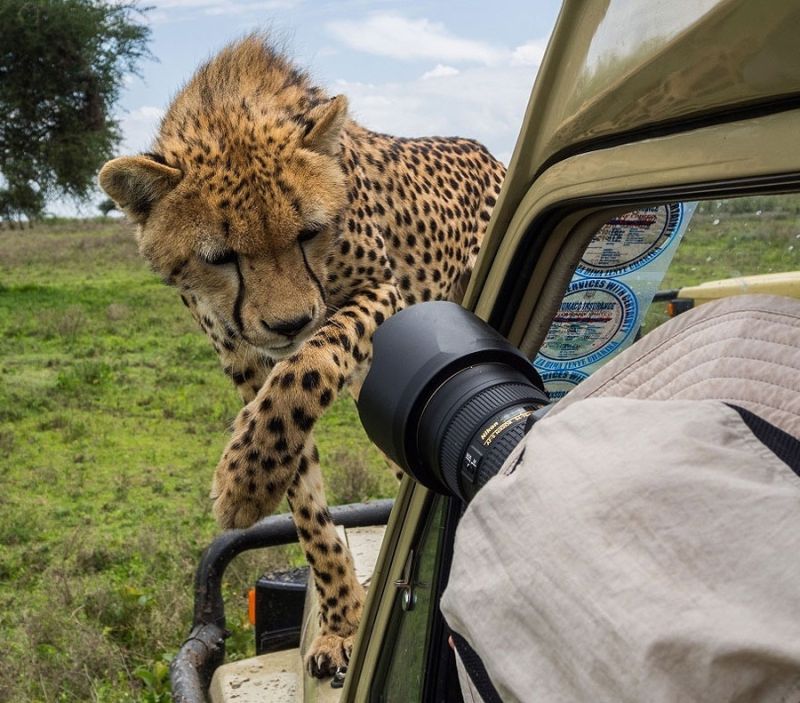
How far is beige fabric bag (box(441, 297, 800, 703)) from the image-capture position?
44cm

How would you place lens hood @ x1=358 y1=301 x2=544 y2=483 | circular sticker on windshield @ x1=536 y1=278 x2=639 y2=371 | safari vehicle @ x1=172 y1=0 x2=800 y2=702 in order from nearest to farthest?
safari vehicle @ x1=172 y1=0 x2=800 y2=702 → lens hood @ x1=358 y1=301 x2=544 y2=483 → circular sticker on windshield @ x1=536 y1=278 x2=639 y2=371

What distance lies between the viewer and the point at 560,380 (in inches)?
45.1

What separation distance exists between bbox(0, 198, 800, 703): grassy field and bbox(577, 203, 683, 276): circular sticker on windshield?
28 mm

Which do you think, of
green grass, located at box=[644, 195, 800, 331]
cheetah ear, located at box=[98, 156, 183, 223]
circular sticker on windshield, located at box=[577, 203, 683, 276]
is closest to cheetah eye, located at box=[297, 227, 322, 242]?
cheetah ear, located at box=[98, 156, 183, 223]

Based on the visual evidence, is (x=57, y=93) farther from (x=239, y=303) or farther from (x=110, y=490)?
(x=239, y=303)

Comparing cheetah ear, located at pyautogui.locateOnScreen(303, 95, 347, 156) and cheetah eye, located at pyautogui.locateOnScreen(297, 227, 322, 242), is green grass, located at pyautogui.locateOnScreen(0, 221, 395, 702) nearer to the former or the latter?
cheetah eye, located at pyautogui.locateOnScreen(297, 227, 322, 242)

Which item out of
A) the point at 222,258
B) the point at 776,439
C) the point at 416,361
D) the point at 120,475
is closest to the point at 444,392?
the point at 416,361

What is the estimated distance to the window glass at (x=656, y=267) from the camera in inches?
29.0

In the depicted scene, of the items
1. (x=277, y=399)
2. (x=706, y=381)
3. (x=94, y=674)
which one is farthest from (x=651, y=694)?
(x=94, y=674)

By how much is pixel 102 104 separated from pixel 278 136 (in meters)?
15.0

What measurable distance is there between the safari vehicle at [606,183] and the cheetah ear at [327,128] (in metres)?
1.18

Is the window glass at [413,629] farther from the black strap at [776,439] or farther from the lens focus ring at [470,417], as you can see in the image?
the black strap at [776,439]

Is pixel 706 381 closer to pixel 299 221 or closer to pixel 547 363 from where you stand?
pixel 547 363

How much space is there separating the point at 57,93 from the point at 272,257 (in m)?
15.1
